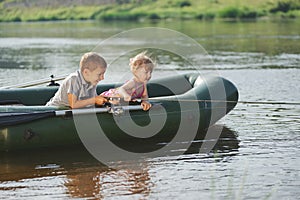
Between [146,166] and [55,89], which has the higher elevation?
[55,89]

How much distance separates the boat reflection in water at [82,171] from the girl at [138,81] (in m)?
0.78

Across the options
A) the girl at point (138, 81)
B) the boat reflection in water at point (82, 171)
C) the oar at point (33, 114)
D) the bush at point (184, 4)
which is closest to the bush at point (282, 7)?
the bush at point (184, 4)

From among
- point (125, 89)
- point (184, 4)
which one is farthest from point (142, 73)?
point (184, 4)

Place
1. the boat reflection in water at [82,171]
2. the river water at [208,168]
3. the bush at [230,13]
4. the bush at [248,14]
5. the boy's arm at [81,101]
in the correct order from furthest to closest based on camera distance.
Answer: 1. the bush at [230,13]
2. the bush at [248,14]
3. the boy's arm at [81,101]
4. the boat reflection in water at [82,171]
5. the river water at [208,168]

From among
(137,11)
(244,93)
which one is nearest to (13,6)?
(137,11)

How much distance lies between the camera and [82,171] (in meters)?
7.93

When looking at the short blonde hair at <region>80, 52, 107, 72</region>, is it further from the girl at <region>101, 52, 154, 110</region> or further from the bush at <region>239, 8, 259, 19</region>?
the bush at <region>239, 8, 259, 19</region>

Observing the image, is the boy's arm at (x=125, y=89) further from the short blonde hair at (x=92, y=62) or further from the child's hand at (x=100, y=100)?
the short blonde hair at (x=92, y=62)

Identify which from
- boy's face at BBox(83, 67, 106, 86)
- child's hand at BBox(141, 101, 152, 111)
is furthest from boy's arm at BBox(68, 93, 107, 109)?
child's hand at BBox(141, 101, 152, 111)

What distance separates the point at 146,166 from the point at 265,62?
1101 cm

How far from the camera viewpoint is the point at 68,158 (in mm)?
8453

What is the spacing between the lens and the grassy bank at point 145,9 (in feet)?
153

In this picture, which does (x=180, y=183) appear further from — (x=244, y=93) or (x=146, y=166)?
(x=244, y=93)

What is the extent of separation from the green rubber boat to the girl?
12 centimetres
